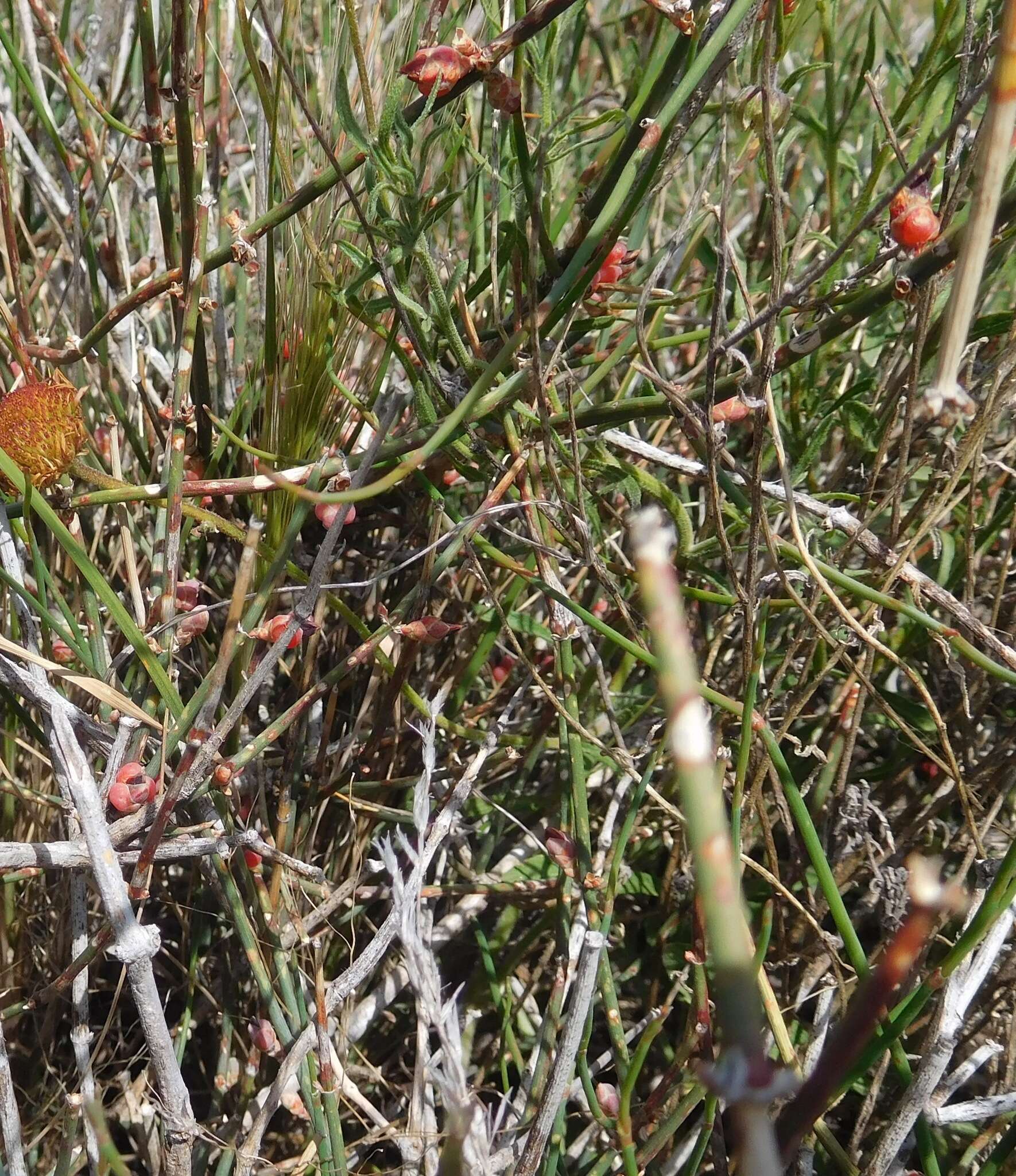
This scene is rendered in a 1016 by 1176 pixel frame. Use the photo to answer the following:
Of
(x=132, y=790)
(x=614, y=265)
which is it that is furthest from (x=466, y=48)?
(x=132, y=790)

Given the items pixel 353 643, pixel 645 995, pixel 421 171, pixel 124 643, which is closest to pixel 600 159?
pixel 421 171

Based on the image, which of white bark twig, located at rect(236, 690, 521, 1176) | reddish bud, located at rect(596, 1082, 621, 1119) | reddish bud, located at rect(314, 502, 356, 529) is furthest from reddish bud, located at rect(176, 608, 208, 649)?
reddish bud, located at rect(596, 1082, 621, 1119)

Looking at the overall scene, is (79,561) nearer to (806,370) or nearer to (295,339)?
(295,339)

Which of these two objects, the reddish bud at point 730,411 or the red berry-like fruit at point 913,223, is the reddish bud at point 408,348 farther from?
the red berry-like fruit at point 913,223

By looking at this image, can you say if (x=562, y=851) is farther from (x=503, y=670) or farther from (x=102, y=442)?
(x=102, y=442)

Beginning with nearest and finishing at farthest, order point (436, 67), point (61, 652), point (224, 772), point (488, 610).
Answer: point (436, 67) < point (224, 772) < point (61, 652) < point (488, 610)
